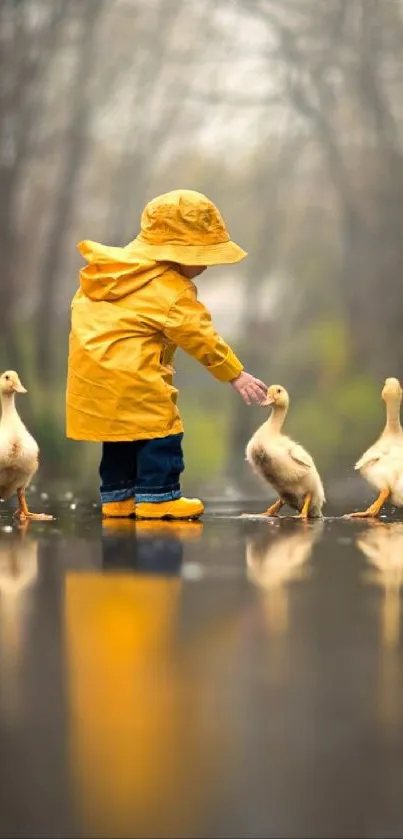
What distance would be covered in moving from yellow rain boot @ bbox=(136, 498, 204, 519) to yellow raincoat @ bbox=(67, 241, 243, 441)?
0.23 meters

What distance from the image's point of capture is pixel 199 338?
4.28m

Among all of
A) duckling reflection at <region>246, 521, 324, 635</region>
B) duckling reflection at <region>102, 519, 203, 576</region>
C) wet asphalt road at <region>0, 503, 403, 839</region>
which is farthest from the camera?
duckling reflection at <region>102, 519, 203, 576</region>

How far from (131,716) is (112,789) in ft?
0.76

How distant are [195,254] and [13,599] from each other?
189 centimetres

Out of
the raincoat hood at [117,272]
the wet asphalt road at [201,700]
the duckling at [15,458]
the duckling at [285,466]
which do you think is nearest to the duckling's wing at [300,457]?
the duckling at [285,466]

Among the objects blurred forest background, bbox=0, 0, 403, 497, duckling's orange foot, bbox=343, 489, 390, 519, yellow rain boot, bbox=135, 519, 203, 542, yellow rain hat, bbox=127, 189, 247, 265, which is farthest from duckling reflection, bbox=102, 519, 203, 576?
blurred forest background, bbox=0, 0, 403, 497

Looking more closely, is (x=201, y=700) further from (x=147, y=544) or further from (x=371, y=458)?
(x=371, y=458)

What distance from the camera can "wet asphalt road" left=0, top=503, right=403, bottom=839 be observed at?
159 cm

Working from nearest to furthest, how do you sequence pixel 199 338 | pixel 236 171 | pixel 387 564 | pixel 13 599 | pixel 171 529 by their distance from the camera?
1. pixel 13 599
2. pixel 387 564
3. pixel 171 529
4. pixel 199 338
5. pixel 236 171

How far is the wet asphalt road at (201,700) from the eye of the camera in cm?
159

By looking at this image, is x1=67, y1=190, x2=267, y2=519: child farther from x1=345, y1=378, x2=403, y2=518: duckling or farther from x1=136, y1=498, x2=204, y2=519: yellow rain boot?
Result: x1=345, y1=378, x2=403, y2=518: duckling

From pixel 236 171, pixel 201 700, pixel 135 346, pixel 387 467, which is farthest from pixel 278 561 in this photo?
pixel 236 171

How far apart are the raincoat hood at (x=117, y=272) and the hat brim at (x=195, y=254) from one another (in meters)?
0.04

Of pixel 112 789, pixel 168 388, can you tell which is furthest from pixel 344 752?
pixel 168 388
